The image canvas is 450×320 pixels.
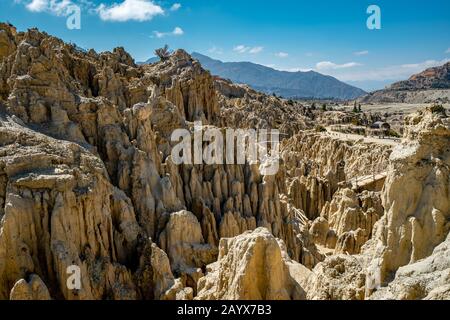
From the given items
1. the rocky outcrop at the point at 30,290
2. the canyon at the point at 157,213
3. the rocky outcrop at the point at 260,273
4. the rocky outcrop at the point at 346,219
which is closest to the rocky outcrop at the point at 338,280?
the canyon at the point at 157,213

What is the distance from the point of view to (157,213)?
17.6 m

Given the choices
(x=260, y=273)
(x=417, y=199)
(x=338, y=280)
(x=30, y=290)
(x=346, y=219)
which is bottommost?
(x=346, y=219)

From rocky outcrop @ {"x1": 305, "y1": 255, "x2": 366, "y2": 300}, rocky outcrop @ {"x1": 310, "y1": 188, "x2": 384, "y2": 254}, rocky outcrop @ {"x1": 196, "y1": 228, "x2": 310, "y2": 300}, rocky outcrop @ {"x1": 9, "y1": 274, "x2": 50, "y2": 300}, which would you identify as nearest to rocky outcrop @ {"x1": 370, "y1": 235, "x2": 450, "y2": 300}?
rocky outcrop @ {"x1": 305, "y1": 255, "x2": 366, "y2": 300}

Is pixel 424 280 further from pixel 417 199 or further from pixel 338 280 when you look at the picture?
pixel 338 280

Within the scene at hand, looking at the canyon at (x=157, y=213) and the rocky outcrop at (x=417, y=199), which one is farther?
the canyon at (x=157, y=213)

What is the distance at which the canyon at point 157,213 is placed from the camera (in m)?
9.24

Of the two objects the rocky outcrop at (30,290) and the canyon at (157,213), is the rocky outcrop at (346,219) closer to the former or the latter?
the canyon at (157,213)

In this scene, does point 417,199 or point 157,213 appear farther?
point 157,213

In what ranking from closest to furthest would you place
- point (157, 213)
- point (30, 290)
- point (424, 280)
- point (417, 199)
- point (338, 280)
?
point (424, 280)
point (417, 199)
point (338, 280)
point (30, 290)
point (157, 213)

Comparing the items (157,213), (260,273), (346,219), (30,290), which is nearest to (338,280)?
(260,273)

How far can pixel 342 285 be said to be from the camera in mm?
10016

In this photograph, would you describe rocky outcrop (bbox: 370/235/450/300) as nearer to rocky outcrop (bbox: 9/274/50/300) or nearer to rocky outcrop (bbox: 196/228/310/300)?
rocky outcrop (bbox: 196/228/310/300)

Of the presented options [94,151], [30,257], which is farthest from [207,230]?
[30,257]
